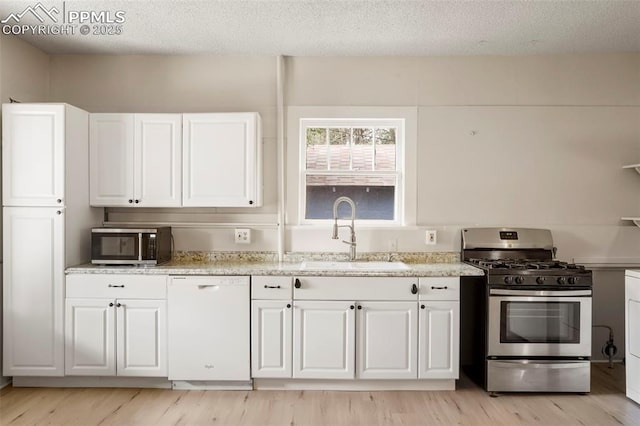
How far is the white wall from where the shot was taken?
3.28m

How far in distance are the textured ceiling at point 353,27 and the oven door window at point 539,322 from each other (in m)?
1.90

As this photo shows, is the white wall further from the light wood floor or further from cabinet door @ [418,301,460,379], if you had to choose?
cabinet door @ [418,301,460,379]

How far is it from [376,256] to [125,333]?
1.94m

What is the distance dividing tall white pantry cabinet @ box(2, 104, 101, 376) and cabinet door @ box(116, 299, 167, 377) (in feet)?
1.37

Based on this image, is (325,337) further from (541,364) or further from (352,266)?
(541,364)

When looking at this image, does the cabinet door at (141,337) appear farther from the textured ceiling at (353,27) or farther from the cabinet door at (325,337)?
the textured ceiling at (353,27)

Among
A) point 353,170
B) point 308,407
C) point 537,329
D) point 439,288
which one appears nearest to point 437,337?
point 439,288

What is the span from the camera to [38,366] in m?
3.22

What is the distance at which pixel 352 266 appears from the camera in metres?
3.52

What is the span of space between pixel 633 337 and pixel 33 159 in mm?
4193

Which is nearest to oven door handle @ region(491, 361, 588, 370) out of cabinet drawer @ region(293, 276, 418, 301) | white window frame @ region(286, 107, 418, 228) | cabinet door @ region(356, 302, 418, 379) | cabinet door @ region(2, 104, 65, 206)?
cabinet door @ region(356, 302, 418, 379)

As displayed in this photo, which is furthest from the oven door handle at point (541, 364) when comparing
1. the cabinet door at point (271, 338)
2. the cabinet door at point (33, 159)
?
the cabinet door at point (33, 159)

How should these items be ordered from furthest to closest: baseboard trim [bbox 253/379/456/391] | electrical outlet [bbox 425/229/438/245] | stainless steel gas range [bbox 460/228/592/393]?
1. electrical outlet [bbox 425/229/438/245]
2. baseboard trim [bbox 253/379/456/391]
3. stainless steel gas range [bbox 460/228/592/393]

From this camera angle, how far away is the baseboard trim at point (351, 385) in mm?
3260
